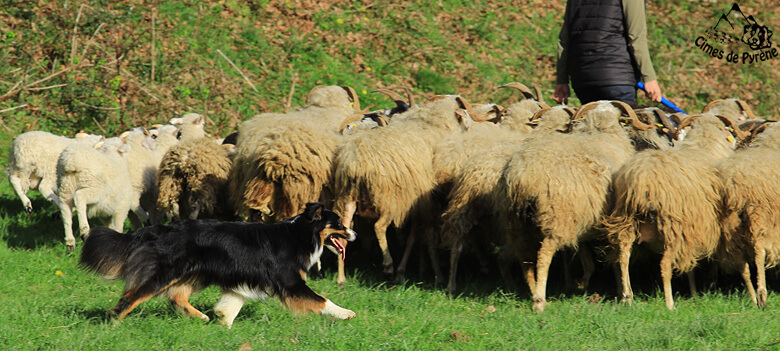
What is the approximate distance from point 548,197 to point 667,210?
2.81 feet

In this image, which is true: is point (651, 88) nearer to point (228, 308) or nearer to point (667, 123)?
point (667, 123)

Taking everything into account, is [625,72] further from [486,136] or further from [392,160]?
[392,160]

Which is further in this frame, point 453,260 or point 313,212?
point 453,260

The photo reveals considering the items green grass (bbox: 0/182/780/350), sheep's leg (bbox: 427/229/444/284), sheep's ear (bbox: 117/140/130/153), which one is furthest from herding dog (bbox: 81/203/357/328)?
sheep's ear (bbox: 117/140/130/153)

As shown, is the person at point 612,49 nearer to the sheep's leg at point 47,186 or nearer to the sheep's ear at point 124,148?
the sheep's ear at point 124,148

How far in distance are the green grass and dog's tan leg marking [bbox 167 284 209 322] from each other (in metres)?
0.06

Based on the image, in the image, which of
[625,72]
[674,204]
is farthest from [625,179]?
[625,72]

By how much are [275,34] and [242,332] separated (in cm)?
972

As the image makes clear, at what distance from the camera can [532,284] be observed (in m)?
5.89

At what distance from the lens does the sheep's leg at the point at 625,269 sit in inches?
225

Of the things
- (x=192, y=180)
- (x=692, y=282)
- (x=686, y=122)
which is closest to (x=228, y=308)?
(x=192, y=180)

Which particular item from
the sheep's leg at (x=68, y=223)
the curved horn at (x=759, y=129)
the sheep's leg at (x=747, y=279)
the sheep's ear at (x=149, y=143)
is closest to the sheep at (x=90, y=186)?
the sheep's leg at (x=68, y=223)

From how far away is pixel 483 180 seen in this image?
Result: 619 centimetres

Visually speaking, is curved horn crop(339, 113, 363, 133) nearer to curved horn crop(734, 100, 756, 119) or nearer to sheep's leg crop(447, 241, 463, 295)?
sheep's leg crop(447, 241, 463, 295)
